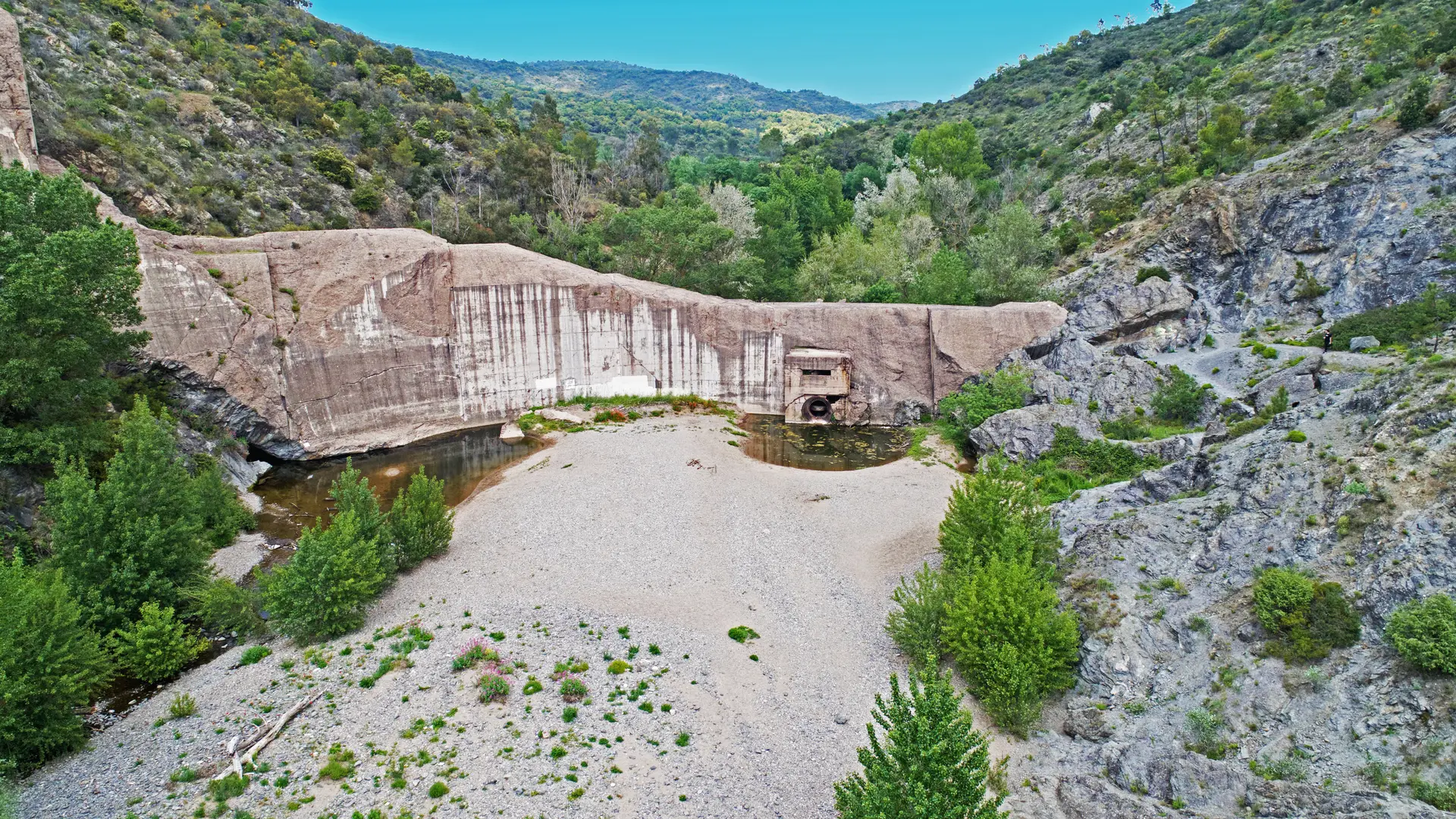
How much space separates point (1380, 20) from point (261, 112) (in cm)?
8455

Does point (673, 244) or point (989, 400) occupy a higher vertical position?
point (673, 244)

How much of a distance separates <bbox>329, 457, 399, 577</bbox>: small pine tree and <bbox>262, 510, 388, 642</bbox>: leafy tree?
5.47ft

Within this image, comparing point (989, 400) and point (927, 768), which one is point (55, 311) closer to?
Result: point (927, 768)

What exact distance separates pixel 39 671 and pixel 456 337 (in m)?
25.3

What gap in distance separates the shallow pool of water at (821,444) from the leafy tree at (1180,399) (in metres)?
10.8

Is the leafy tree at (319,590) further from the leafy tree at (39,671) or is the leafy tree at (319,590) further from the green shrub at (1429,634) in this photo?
the green shrub at (1429,634)

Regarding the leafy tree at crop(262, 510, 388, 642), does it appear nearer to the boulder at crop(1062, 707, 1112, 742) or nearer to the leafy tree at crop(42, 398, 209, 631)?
the leafy tree at crop(42, 398, 209, 631)

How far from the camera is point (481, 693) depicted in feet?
50.6

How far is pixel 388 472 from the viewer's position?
31906 mm

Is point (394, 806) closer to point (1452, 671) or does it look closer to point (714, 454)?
point (1452, 671)

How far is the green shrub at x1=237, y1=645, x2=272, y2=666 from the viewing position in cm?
1714

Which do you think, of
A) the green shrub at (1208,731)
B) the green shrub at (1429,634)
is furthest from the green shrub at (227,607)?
the green shrub at (1429,634)

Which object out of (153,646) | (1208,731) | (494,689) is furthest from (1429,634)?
(153,646)

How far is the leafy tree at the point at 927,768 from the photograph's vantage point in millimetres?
9938
